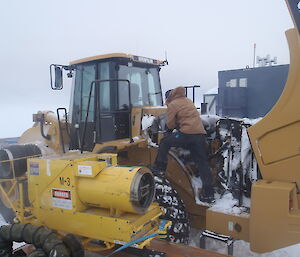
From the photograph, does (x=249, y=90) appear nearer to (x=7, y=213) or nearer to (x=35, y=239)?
(x=7, y=213)

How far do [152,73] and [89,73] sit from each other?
1.18 metres

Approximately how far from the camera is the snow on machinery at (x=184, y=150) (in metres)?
2.69

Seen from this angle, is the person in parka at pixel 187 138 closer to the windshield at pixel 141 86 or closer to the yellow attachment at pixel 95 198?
the windshield at pixel 141 86

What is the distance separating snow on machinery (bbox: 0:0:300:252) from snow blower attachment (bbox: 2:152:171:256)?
0.20m

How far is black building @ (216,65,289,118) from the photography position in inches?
430

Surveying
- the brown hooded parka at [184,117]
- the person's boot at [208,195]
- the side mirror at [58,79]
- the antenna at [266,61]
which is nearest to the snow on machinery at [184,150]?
the side mirror at [58,79]

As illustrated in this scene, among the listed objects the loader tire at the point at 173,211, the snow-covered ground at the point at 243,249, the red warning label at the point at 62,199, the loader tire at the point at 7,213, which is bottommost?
the snow-covered ground at the point at 243,249

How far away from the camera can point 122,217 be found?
258 centimetres

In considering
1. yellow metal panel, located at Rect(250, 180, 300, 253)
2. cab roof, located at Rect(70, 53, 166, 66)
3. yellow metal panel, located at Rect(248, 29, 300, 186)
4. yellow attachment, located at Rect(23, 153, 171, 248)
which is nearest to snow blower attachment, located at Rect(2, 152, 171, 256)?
yellow attachment, located at Rect(23, 153, 171, 248)

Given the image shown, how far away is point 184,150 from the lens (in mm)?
4359

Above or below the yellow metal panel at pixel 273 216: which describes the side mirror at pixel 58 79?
above

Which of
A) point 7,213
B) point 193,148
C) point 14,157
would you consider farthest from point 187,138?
point 7,213

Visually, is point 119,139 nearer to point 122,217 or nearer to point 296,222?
point 122,217

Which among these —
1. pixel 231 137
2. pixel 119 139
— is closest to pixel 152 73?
pixel 119 139
